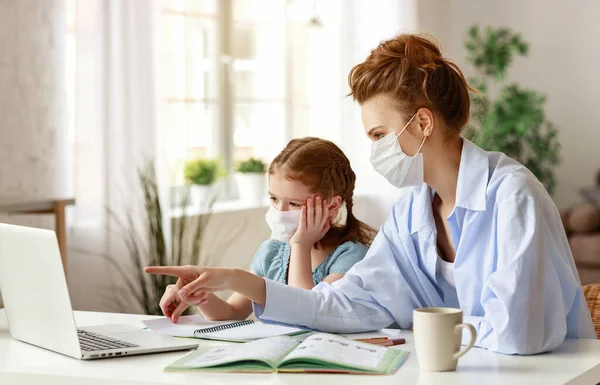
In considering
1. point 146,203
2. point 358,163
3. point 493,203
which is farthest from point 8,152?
point 358,163

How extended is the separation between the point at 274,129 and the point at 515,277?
154 inches

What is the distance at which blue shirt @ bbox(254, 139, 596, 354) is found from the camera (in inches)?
57.4

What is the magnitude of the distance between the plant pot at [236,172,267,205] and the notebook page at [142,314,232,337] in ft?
9.92

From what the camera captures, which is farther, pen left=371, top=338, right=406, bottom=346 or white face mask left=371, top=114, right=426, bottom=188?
white face mask left=371, top=114, right=426, bottom=188

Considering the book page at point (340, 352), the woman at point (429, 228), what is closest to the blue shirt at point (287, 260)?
the woman at point (429, 228)

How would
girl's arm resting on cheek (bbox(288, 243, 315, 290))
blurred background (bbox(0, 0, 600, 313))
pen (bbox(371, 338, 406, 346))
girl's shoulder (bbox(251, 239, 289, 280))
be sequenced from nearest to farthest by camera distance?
1. pen (bbox(371, 338, 406, 346))
2. girl's arm resting on cheek (bbox(288, 243, 315, 290))
3. girl's shoulder (bbox(251, 239, 289, 280))
4. blurred background (bbox(0, 0, 600, 313))

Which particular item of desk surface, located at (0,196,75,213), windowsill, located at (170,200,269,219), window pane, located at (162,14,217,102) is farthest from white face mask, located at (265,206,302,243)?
window pane, located at (162,14,217,102)

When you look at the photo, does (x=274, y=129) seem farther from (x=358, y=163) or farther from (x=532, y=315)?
(x=532, y=315)

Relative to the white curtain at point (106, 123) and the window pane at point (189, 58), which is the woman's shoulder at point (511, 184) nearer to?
the white curtain at point (106, 123)

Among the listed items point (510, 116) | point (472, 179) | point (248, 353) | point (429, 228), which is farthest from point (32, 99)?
point (510, 116)

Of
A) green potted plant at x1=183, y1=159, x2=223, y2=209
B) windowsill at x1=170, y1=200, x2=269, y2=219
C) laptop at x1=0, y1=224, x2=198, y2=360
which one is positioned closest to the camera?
laptop at x1=0, y1=224, x2=198, y2=360

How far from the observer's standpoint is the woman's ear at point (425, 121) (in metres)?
1.71

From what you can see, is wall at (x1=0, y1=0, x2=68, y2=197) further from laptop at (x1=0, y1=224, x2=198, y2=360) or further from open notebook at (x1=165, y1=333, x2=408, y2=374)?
open notebook at (x1=165, y1=333, x2=408, y2=374)

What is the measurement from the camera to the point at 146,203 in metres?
3.60
